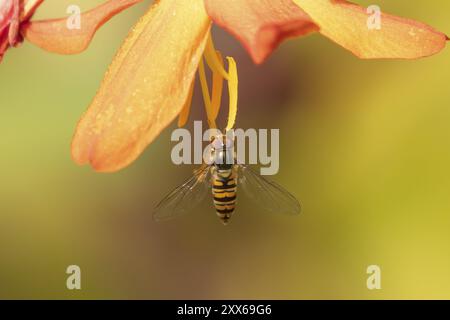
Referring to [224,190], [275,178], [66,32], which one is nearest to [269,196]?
[224,190]

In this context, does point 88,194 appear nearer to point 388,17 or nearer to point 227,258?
point 227,258

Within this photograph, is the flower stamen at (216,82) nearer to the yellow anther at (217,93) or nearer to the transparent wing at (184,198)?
the yellow anther at (217,93)

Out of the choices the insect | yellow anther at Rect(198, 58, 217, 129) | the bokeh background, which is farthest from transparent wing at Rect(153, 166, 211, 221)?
the bokeh background

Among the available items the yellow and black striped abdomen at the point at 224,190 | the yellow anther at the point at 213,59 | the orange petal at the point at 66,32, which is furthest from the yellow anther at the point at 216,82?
the yellow and black striped abdomen at the point at 224,190

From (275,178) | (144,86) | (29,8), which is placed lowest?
(144,86)

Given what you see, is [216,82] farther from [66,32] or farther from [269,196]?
[269,196]

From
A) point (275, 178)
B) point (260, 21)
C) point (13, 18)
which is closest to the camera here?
point (260, 21)

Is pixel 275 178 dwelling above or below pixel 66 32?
above

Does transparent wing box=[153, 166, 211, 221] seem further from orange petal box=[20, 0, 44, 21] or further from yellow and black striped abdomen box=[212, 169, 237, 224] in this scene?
orange petal box=[20, 0, 44, 21]
